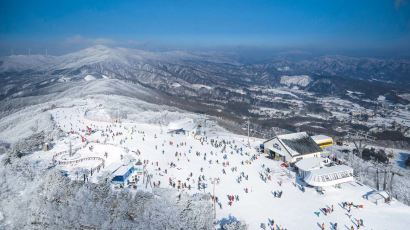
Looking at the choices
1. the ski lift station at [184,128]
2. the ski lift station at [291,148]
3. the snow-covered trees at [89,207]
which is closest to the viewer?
the snow-covered trees at [89,207]

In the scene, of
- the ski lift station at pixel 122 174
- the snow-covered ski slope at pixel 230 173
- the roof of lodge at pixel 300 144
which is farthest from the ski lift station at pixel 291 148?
the ski lift station at pixel 122 174

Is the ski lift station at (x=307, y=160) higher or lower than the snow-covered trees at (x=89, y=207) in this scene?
higher

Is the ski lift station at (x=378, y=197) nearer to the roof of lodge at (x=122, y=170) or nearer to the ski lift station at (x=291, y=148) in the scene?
the ski lift station at (x=291, y=148)

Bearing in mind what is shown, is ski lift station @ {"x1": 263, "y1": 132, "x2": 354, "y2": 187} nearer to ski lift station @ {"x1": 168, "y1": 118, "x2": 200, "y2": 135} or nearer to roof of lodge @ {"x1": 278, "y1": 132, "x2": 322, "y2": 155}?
roof of lodge @ {"x1": 278, "y1": 132, "x2": 322, "y2": 155}

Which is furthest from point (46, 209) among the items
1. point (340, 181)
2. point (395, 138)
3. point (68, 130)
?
point (395, 138)

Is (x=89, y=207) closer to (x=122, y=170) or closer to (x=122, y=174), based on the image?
(x=122, y=174)

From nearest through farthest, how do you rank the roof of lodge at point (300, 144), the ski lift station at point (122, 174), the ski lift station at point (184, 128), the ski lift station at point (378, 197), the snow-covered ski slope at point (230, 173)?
the snow-covered ski slope at point (230, 173) → the ski lift station at point (378, 197) → the ski lift station at point (122, 174) → the roof of lodge at point (300, 144) → the ski lift station at point (184, 128)
